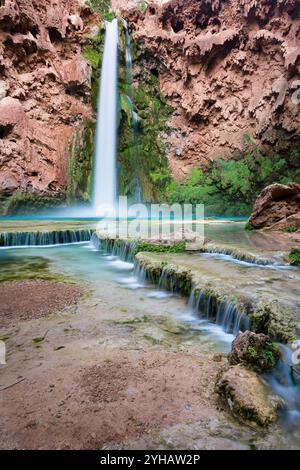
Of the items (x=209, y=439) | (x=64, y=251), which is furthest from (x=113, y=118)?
(x=209, y=439)

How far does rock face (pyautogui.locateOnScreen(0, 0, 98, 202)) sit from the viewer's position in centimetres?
2231

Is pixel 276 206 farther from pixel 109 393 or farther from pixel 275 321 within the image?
pixel 109 393

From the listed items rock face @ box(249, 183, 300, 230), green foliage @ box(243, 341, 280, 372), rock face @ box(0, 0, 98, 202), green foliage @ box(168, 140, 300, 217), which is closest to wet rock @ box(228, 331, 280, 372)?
green foliage @ box(243, 341, 280, 372)

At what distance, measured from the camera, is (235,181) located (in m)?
27.7

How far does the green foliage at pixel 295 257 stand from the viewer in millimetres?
7316

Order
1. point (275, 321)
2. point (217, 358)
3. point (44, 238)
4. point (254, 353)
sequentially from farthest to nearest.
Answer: point (44, 238), point (275, 321), point (217, 358), point (254, 353)

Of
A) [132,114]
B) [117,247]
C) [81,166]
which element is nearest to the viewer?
[117,247]

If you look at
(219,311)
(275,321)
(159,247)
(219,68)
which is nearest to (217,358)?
(275,321)

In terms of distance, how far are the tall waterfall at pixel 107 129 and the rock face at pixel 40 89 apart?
139 cm

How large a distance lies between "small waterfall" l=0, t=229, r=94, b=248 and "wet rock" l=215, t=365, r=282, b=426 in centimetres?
1149

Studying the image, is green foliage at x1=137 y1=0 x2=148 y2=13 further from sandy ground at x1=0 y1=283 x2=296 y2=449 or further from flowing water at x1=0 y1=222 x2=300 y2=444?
sandy ground at x1=0 y1=283 x2=296 y2=449

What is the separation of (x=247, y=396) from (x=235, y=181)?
26.3m
